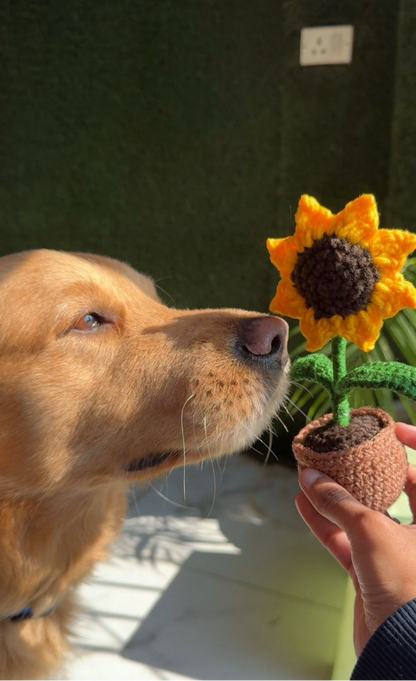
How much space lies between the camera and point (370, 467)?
1088 mm

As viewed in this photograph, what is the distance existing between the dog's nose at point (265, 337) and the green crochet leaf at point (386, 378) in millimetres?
269

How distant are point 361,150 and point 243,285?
97 centimetres

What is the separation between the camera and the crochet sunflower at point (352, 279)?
38.6 inches

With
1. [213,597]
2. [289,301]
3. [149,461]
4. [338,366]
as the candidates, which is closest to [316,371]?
[338,366]

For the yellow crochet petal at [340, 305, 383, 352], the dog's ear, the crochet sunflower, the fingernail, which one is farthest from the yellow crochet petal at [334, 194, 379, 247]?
the dog's ear

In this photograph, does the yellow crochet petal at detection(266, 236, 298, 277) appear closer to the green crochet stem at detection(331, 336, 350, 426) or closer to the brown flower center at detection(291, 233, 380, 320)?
the brown flower center at detection(291, 233, 380, 320)

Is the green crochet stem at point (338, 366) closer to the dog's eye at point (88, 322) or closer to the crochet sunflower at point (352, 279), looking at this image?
the crochet sunflower at point (352, 279)

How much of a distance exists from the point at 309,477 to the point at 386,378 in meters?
0.27

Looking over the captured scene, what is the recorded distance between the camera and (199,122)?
2936mm

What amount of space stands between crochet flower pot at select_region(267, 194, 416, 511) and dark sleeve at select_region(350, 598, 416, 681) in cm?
24

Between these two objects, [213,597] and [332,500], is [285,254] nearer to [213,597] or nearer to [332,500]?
[332,500]

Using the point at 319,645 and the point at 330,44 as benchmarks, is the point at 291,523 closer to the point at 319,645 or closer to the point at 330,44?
the point at 319,645

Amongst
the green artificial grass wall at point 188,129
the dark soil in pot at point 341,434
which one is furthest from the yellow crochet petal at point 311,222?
the green artificial grass wall at point 188,129

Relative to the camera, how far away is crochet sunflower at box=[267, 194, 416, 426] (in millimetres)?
979
